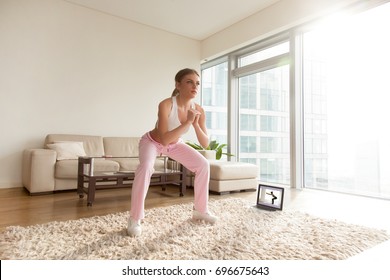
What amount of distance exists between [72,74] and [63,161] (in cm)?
168

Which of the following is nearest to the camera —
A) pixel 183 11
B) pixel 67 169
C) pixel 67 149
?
pixel 67 169

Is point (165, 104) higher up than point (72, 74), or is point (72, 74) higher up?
point (72, 74)

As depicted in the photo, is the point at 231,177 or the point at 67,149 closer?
the point at 231,177

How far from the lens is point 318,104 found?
159 inches

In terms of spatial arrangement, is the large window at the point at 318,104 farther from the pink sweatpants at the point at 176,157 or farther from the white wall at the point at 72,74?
the pink sweatpants at the point at 176,157

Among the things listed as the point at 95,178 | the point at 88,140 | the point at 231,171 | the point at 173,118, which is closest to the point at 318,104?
the point at 231,171

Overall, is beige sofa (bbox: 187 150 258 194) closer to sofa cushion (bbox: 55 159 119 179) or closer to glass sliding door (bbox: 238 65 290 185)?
glass sliding door (bbox: 238 65 290 185)

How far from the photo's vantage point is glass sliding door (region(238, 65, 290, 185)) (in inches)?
177

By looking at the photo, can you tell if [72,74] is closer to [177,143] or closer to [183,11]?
[183,11]

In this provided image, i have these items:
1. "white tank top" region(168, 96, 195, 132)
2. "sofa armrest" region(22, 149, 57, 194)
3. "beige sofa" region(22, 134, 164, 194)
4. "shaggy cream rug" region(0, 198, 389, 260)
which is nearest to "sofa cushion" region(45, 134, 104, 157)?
"beige sofa" region(22, 134, 164, 194)
